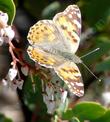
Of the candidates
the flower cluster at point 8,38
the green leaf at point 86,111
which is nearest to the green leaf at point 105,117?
the green leaf at point 86,111

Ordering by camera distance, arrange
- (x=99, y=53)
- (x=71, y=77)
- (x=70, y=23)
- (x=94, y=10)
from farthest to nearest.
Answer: (x=94, y=10)
(x=99, y=53)
(x=70, y=23)
(x=71, y=77)

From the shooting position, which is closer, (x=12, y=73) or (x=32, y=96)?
(x=12, y=73)

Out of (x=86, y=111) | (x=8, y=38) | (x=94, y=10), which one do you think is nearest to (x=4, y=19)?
(x=8, y=38)

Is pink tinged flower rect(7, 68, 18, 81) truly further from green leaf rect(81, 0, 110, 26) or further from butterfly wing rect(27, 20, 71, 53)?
green leaf rect(81, 0, 110, 26)

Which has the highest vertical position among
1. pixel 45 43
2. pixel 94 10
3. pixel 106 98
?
pixel 94 10

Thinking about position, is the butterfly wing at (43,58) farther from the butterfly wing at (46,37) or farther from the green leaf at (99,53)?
the green leaf at (99,53)

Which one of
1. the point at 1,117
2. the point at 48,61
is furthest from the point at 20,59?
the point at 1,117

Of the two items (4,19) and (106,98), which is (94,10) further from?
(4,19)
